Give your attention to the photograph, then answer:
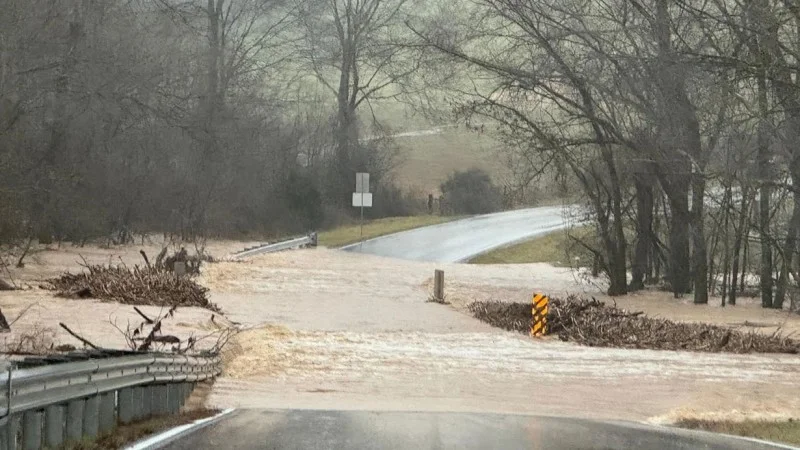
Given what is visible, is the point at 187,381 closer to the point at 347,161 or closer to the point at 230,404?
the point at 230,404

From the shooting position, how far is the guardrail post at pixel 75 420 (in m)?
9.78

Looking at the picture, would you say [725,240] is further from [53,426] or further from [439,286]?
[53,426]

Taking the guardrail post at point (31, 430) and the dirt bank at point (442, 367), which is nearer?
the guardrail post at point (31, 430)

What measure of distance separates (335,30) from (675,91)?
44185 millimetres

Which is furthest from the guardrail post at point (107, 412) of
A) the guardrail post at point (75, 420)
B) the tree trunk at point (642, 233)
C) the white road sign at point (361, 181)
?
the white road sign at point (361, 181)

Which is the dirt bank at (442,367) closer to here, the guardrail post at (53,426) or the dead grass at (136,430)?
the dead grass at (136,430)

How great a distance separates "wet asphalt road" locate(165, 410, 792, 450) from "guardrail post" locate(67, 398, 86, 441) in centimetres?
74

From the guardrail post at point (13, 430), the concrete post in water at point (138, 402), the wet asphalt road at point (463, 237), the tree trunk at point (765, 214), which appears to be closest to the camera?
the guardrail post at point (13, 430)

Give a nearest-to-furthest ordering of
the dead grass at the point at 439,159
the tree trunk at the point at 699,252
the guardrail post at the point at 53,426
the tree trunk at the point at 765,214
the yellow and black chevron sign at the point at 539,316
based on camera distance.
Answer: the guardrail post at the point at 53,426 < the yellow and black chevron sign at the point at 539,316 < the tree trunk at the point at 765,214 < the tree trunk at the point at 699,252 < the dead grass at the point at 439,159

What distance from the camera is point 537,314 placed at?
99.2 feet

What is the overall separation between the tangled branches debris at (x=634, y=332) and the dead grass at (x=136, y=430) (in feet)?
55.1

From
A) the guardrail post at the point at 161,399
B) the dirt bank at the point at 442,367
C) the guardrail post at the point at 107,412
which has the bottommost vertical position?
the dirt bank at the point at 442,367

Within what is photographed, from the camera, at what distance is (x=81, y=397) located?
32.5 feet

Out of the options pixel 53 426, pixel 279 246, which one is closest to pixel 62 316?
pixel 53 426
